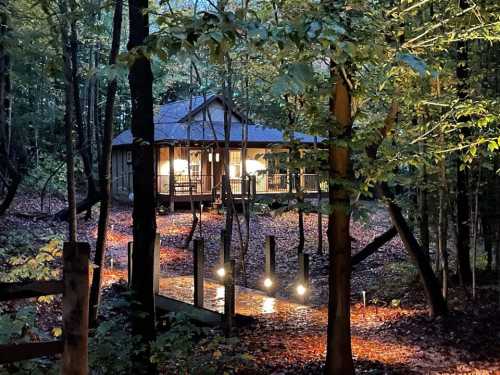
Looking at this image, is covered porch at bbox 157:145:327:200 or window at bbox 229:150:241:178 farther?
window at bbox 229:150:241:178

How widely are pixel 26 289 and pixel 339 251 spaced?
3.41 metres

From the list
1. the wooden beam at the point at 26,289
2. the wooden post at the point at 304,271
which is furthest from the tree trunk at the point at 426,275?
the wooden beam at the point at 26,289

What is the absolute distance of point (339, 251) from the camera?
547 cm

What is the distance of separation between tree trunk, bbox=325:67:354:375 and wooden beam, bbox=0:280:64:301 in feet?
10.2

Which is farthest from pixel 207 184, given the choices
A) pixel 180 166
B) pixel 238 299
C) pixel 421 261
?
pixel 421 261

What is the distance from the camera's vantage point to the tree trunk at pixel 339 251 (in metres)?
5.39

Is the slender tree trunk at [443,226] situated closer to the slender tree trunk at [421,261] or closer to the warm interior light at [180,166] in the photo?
the slender tree trunk at [421,261]

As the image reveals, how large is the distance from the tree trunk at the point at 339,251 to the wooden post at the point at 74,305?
9.61ft

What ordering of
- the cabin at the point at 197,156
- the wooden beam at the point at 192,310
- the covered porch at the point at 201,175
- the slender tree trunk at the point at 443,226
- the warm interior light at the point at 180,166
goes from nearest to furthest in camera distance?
the slender tree trunk at the point at 443,226
the wooden beam at the point at 192,310
the cabin at the point at 197,156
the covered porch at the point at 201,175
the warm interior light at the point at 180,166

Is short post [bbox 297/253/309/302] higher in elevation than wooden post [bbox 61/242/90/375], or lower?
lower

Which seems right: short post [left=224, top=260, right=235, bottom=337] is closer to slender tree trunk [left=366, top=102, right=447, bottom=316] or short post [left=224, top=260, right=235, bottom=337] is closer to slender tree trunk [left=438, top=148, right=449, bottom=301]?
slender tree trunk [left=366, top=102, right=447, bottom=316]

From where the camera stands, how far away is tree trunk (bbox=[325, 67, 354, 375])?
5.39 metres

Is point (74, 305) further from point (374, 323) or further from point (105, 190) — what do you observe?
point (374, 323)

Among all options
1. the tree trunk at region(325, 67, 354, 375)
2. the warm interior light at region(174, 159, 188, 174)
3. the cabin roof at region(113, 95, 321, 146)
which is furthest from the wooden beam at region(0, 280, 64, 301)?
the warm interior light at region(174, 159, 188, 174)
